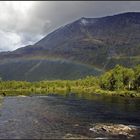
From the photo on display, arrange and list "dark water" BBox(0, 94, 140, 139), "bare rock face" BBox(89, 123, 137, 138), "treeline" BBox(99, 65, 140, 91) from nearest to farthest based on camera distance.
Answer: "dark water" BBox(0, 94, 140, 139) → "bare rock face" BBox(89, 123, 137, 138) → "treeline" BBox(99, 65, 140, 91)

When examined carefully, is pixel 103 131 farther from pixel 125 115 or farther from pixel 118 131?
pixel 125 115

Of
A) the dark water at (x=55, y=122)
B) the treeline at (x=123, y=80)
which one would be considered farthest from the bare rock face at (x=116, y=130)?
the treeline at (x=123, y=80)

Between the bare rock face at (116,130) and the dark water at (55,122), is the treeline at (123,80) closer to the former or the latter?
the dark water at (55,122)

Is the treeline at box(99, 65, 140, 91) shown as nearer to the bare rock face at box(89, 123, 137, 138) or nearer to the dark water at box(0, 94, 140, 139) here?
the dark water at box(0, 94, 140, 139)

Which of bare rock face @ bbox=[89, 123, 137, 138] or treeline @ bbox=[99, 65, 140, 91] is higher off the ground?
treeline @ bbox=[99, 65, 140, 91]

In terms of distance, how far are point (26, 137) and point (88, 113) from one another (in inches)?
1493

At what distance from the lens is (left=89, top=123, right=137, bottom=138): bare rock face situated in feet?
210

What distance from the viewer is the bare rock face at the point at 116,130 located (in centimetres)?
6388

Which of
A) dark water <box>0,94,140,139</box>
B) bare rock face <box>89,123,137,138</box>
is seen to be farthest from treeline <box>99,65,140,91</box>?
bare rock face <box>89,123,137,138</box>

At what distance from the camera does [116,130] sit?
219 feet

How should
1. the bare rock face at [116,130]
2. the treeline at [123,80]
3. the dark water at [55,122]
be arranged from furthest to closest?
the treeline at [123,80], the bare rock face at [116,130], the dark water at [55,122]

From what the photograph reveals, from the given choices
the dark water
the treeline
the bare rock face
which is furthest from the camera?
the treeline

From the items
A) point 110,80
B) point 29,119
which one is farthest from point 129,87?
point 29,119

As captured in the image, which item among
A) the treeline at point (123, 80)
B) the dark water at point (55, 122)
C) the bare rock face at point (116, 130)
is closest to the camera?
the dark water at point (55, 122)
